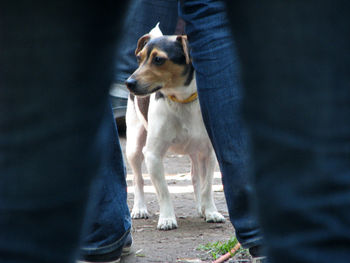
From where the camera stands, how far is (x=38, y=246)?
2.73 ft

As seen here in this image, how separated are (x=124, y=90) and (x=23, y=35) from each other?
5.22m

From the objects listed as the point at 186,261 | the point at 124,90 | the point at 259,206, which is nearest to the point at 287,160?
the point at 259,206

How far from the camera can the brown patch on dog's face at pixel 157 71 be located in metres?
4.29

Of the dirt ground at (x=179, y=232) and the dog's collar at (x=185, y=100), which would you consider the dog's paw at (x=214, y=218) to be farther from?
the dog's collar at (x=185, y=100)

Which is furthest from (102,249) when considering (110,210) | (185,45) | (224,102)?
(185,45)

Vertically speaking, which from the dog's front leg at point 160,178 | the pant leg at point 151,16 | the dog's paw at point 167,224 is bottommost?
the dog's paw at point 167,224

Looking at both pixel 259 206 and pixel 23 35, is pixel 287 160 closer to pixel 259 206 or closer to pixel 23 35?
pixel 259 206

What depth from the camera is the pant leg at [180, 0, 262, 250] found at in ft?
7.81

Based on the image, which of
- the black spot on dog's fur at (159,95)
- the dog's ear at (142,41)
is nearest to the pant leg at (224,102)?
the black spot on dog's fur at (159,95)

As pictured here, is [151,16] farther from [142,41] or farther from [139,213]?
[139,213]

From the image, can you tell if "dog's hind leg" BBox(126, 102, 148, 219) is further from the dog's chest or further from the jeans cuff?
the jeans cuff

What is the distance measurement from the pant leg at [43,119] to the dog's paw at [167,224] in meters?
3.07

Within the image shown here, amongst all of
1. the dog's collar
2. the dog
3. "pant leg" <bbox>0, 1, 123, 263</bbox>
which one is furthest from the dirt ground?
"pant leg" <bbox>0, 1, 123, 263</bbox>

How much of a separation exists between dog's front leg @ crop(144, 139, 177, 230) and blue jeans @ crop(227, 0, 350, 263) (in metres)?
3.19
